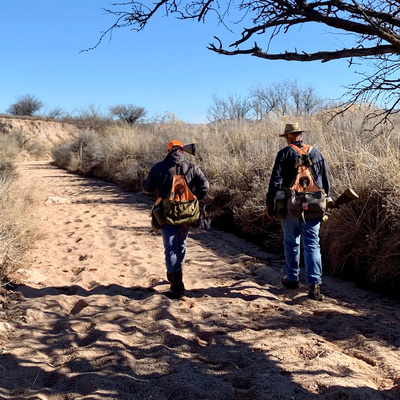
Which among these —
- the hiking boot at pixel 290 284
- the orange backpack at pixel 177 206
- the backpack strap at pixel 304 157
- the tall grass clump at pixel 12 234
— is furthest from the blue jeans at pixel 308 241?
the tall grass clump at pixel 12 234

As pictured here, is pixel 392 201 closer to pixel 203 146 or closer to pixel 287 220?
pixel 287 220

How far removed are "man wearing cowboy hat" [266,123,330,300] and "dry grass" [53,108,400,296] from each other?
72cm

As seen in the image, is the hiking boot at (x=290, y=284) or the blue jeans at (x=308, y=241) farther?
the hiking boot at (x=290, y=284)

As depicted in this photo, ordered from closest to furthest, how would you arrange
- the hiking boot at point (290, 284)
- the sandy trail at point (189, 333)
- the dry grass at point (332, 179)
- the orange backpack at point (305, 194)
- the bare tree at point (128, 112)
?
the sandy trail at point (189, 333), the orange backpack at point (305, 194), the hiking boot at point (290, 284), the dry grass at point (332, 179), the bare tree at point (128, 112)

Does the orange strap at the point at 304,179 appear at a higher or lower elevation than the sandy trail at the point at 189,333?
higher

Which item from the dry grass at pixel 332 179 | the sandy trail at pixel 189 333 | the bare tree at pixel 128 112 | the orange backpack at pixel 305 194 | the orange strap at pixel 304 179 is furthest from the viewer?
the bare tree at pixel 128 112

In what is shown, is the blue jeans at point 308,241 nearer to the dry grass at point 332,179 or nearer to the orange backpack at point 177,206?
the dry grass at point 332,179

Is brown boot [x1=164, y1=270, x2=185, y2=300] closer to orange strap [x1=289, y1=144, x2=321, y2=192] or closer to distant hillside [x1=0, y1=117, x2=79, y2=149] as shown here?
orange strap [x1=289, y1=144, x2=321, y2=192]

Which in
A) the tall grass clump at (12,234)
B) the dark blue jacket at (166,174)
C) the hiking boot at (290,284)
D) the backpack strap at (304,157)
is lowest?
the hiking boot at (290,284)

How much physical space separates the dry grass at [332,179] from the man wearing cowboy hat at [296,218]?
72 centimetres

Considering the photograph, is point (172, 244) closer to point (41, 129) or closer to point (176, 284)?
point (176, 284)

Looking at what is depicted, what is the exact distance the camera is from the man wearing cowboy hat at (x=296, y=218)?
5004 mm

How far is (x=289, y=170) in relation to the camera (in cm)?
508

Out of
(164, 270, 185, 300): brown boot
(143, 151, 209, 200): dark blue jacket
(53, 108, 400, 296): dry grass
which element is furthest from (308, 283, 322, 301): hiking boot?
(143, 151, 209, 200): dark blue jacket
